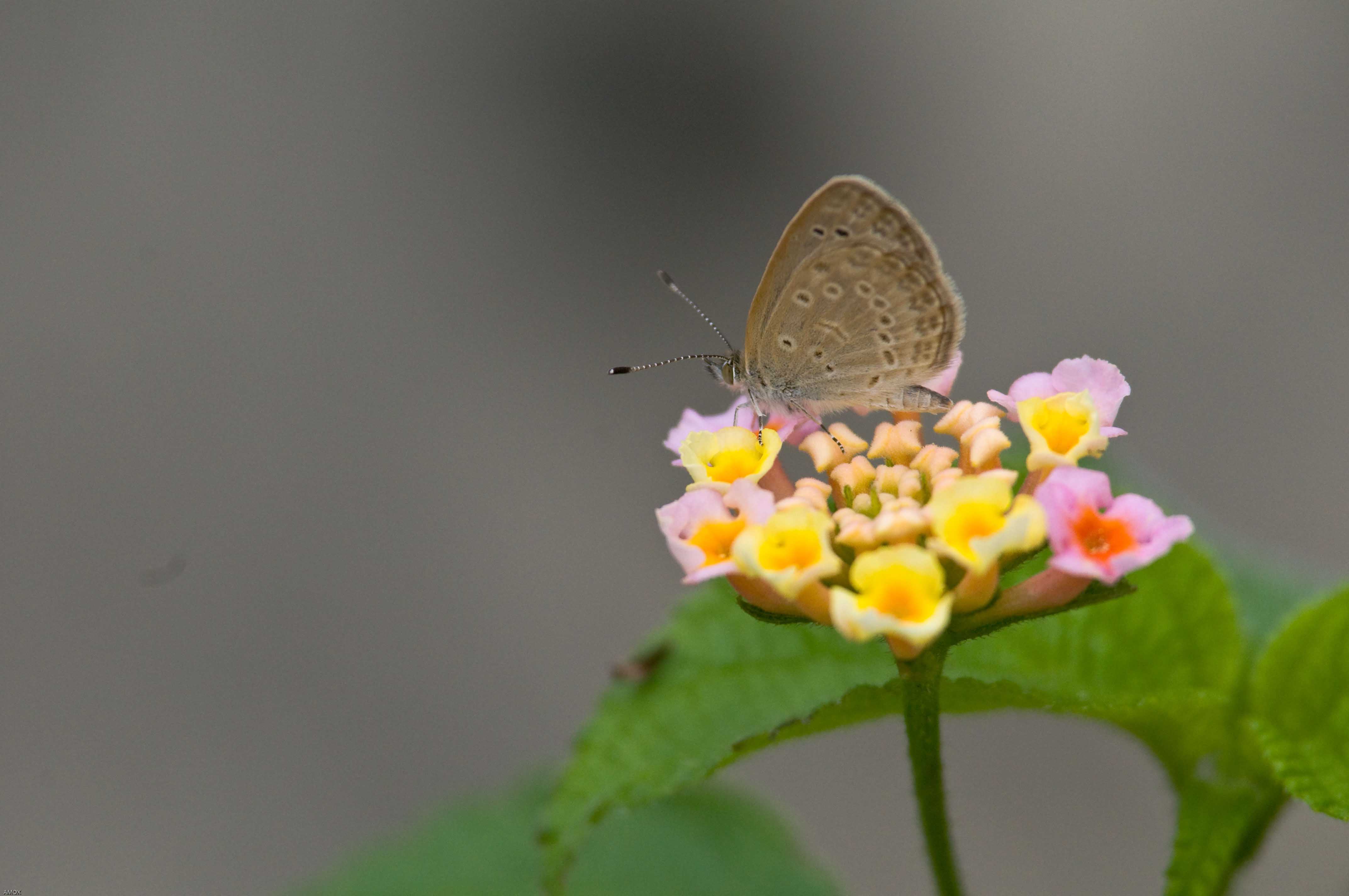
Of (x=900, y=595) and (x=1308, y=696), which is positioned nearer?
(x=900, y=595)

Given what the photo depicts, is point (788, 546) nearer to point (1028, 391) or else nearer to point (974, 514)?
point (974, 514)

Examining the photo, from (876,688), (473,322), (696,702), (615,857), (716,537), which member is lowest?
(615,857)

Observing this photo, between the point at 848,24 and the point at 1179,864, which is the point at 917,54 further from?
the point at 1179,864

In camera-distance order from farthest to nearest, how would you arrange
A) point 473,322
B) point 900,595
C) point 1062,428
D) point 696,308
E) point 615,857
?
point 473,322, point 615,857, point 696,308, point 1062,428, point 900,595

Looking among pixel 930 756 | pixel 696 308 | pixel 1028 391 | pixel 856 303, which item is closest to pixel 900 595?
pixel 930 756

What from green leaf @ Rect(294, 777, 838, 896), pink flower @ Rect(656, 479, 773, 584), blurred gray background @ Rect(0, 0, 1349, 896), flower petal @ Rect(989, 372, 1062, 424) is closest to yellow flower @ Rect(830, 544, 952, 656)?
pink flower @ Rect(656, 479, 773, 584)

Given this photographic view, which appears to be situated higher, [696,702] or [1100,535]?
[1100,535]

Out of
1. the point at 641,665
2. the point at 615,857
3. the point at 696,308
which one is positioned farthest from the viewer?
the point at 615,857
